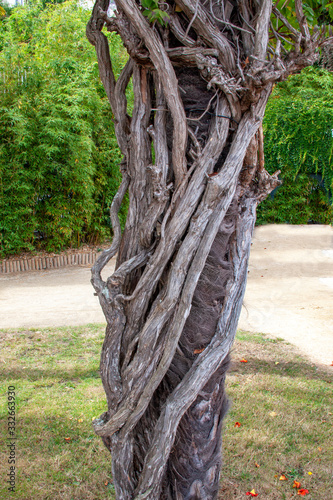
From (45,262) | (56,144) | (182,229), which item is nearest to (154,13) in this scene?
(182,229)

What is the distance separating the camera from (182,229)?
166cm

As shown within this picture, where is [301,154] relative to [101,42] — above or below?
above

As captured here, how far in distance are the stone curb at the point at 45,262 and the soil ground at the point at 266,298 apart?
0.25 m

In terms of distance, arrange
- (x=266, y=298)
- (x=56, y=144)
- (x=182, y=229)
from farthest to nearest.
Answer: (x=56, y=144), (x=266, y=298), (x=182, y=229)

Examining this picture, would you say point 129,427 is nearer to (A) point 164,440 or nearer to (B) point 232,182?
(A) point 164,440

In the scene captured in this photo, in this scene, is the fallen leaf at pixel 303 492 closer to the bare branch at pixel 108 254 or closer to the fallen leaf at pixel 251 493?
the fallen leaf at pixel 251 493

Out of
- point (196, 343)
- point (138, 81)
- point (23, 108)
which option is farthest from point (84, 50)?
point (196, 343)

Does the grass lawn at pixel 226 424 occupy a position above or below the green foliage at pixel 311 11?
below

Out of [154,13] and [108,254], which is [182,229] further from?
[154,13]

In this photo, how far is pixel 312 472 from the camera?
2551 mm

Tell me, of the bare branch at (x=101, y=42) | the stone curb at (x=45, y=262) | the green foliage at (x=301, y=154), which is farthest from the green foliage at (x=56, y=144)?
the bare branch at (x=101, y=42)

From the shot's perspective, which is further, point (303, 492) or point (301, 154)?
point (301, 154)

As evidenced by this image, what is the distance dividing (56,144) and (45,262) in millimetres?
2330

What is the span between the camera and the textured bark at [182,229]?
1650 mm
